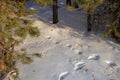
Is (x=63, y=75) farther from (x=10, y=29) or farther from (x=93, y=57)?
(x=10, y=29)

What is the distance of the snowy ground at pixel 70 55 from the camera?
7.38m

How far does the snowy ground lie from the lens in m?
7.38

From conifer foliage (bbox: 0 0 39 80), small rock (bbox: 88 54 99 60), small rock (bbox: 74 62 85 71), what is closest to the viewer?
conifer foliage (bbox: 0 0 39 80)

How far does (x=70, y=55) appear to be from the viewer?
7.89 metres

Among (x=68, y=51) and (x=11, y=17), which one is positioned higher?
(x=11, y=17)

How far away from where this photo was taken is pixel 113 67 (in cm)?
748

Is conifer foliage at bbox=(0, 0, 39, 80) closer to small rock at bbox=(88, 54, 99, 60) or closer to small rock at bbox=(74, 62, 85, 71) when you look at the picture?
small rock at bbox=(74, 62, 85, 71)

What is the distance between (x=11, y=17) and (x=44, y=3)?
1.31m

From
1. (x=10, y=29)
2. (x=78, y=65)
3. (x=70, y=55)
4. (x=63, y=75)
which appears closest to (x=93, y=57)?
(x=78, y=65)

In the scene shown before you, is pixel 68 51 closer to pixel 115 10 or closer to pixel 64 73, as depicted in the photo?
pixel 64 73

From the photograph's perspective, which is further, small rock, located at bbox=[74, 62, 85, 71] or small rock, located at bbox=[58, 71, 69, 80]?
small rock, located at bbox=[74, 62, 85, 71]

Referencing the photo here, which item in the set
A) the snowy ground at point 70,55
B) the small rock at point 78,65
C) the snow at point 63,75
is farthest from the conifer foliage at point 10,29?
the small rock at point 78,65

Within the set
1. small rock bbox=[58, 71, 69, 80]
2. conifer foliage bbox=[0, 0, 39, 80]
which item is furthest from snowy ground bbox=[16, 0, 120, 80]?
conifer foliage bbox=[0, 0, 39, 80]

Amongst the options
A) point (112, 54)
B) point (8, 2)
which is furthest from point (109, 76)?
point (8, 2)
